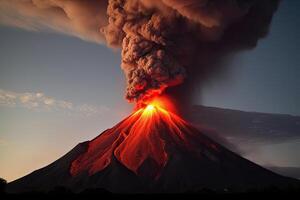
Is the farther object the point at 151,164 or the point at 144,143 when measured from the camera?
the point at 144,143

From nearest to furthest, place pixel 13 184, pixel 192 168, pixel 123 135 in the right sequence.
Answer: pixel 192 168
pixel 13 184
pixel 123 135

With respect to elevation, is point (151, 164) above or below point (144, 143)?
below

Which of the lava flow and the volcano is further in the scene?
the lava flow

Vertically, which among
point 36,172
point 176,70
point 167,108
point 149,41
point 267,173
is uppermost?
point 149,41

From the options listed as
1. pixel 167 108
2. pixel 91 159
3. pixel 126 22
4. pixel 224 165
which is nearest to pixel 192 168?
pixel 224 165

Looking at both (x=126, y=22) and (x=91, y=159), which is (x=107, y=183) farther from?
(x=126, y=22)

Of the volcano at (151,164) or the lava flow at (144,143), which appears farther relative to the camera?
the lava flow at (144,143)
